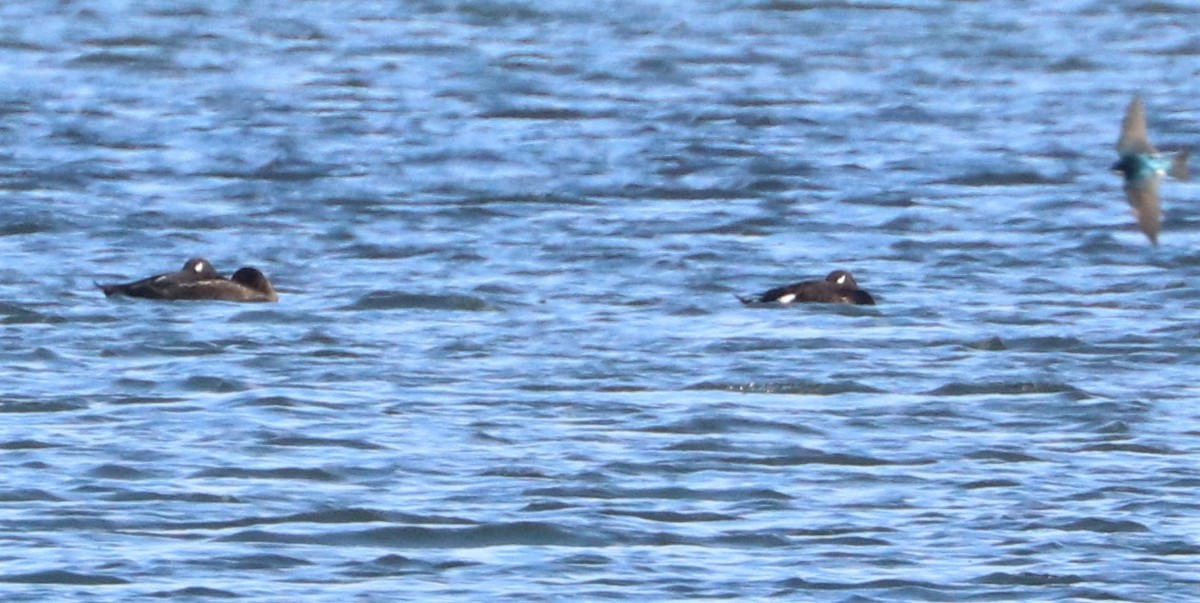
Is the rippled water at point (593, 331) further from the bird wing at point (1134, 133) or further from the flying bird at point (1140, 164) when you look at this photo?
the bird wing at point (1134, 133)

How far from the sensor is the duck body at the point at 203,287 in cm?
1496

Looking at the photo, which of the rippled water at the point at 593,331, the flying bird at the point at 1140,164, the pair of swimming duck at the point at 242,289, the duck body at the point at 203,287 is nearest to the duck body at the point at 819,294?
the pair of swimming duck at the point at 242,289

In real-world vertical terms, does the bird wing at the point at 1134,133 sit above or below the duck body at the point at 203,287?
above

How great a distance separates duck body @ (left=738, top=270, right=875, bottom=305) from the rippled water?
15 cm

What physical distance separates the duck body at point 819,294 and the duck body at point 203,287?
7.25 feet

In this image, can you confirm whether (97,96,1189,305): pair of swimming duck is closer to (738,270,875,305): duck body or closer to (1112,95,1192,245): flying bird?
(738,270,875,305): duck body

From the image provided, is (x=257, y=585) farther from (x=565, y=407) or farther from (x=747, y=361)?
(x=747, y=361)

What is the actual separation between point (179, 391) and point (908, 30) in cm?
1696

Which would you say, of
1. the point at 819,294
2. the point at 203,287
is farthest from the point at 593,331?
the point at 203,287

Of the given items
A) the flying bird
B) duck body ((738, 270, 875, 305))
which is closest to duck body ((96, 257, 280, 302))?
duck body ((738, 270, 875, 305))

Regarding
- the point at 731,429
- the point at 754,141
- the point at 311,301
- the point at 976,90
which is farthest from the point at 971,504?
the point at 976,90

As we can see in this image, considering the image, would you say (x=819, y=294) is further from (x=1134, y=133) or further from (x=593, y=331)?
(x=1134, y=133)

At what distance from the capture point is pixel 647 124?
888 inches

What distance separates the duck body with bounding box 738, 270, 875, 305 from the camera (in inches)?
588
